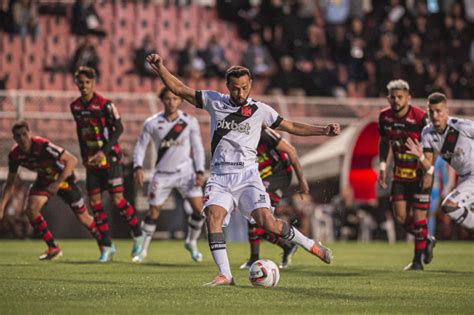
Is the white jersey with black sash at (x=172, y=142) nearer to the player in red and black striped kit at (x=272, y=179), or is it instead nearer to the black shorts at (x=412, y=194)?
the player in red and black striped kit at (x=272, y=179)

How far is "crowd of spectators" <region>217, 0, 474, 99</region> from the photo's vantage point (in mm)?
24375

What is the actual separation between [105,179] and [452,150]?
4.66 meters

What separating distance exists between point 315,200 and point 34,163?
10012 mm

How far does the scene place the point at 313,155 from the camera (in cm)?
2212

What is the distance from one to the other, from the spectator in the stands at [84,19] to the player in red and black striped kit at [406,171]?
11451 mm

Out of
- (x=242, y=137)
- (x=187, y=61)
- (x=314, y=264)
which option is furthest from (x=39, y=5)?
(x=242, y=137)

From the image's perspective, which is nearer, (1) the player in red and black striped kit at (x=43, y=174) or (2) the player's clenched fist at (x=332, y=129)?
(2) the player's clenched fist at (x=332, y=129)

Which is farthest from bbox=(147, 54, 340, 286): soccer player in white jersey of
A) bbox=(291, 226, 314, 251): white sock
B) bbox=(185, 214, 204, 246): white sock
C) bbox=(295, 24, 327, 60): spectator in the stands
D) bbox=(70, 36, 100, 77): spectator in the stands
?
bbox=(295, 24, 327, 60): spectator in the stands

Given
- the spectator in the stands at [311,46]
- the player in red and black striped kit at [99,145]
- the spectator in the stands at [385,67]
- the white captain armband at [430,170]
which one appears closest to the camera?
the white captain armband at [430,170]

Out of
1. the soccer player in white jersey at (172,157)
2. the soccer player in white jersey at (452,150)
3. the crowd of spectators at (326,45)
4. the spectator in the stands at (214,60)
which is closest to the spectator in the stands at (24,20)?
the crowd of spectators at (326,45)

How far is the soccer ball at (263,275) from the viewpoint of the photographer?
9.39 m

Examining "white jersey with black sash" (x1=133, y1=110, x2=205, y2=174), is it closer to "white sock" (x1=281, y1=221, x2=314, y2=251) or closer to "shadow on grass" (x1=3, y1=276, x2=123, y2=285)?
"shadow on grass" (x1=3, y1=276, x2=123, y2=285)

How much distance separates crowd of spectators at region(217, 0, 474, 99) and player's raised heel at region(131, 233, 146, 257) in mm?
9615

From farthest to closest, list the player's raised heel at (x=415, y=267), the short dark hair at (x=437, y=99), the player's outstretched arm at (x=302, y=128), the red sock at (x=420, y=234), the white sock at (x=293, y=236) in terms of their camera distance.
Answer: the red sock at (x=420, y=234)
the player's raised heel at (x=415, y=267)
the short dark hair at (x=437, y=99)
the white sock at (x=293, y=236)
the player's outstretched arm at (x=302, y=128)
